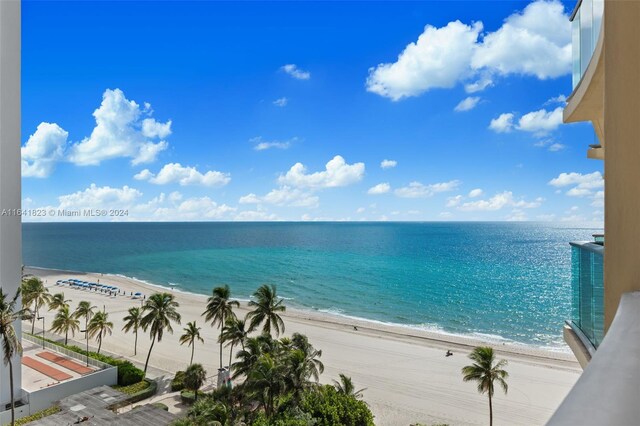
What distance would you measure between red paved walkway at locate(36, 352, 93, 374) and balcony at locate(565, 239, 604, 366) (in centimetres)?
2823

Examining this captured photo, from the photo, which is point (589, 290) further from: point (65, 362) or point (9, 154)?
point (65, 362)

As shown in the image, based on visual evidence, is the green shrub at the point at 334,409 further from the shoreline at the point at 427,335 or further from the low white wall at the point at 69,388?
the shoreline at the point at 427,335

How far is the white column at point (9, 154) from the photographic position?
21.6m

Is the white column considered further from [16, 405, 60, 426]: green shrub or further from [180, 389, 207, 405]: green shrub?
[180, 389, 207, 405]: green shrub

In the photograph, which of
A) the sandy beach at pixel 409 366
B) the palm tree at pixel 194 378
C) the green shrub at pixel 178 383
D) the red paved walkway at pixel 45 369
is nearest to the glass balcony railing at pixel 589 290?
the sandy beach at pixel 409 366

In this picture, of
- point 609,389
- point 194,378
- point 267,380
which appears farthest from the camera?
point 194,378

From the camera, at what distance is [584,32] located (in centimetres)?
709

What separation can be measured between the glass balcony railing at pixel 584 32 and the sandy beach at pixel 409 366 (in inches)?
915

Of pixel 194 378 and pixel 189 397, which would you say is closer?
pixel 194 378

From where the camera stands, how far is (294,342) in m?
24.0

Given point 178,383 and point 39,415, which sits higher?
→ point 39,415

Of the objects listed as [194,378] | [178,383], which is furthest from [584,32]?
[178,383]

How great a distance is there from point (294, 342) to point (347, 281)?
183 ft

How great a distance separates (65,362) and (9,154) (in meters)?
14.7
